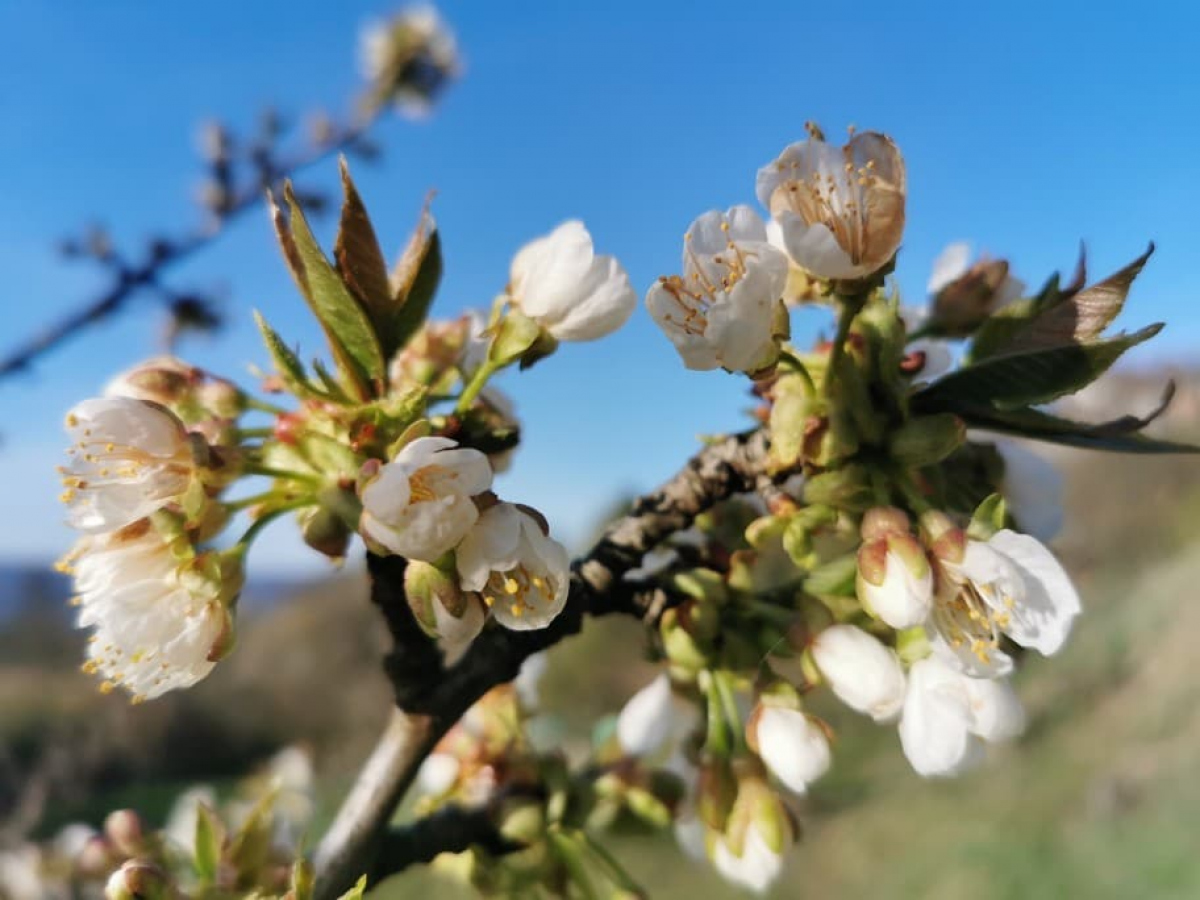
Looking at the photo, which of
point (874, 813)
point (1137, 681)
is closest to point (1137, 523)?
point (1137, 681)

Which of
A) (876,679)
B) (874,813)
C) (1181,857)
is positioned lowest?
(874,813)

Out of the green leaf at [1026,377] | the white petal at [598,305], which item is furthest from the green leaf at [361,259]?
the green leaf at [1026,377]

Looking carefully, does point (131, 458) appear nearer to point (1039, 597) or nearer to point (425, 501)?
point (425, 501)

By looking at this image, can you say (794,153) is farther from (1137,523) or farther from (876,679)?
(1137,523)

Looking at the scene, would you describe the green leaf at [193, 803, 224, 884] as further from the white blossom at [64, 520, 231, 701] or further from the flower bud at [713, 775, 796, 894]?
the flower bud at [713, 775, 796, 894]

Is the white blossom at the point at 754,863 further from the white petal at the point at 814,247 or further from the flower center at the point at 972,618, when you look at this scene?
the white petal at the point at 814,247

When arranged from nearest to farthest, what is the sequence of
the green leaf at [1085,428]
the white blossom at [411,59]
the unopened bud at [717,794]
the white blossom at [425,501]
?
the white blossom at [425,501]
the green leaf at [1085,428]
the unopened bud at [717,794]
the white blossom at [411,59]

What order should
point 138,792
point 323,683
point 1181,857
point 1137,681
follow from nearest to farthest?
point 1181,857
point 1137,681
point 138,792
point 323,683
